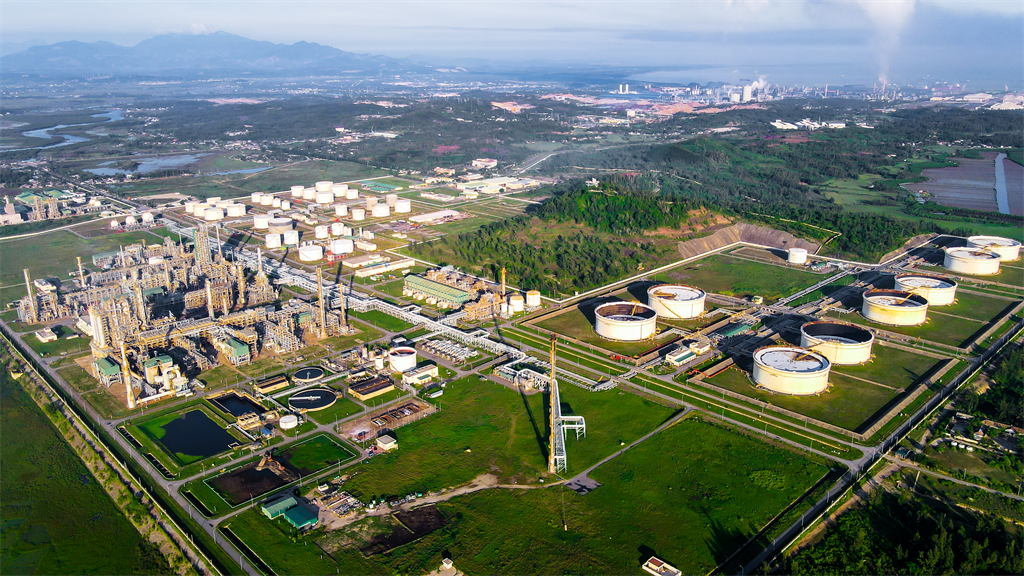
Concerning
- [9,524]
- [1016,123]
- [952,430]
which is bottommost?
[9,524]

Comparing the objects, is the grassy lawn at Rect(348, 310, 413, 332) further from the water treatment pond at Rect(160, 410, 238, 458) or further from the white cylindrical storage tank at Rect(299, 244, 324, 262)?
the white cylindrical storage tank at Rect(299, 244, 324, 262)

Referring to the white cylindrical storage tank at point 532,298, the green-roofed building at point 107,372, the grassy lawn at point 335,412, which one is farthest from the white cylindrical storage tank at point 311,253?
the grassy lawn at point 335,412

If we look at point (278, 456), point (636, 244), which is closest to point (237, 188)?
point (636, 244)

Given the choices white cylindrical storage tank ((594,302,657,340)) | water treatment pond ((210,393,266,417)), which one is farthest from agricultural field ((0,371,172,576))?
white cylindrical storage tank ((594,302,657,340))

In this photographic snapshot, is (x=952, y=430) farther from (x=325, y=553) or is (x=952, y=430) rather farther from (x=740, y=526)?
(x=325, y=553)

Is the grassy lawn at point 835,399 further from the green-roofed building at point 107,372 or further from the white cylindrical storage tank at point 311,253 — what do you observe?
the white cylindrical storage tank at point 311,253
